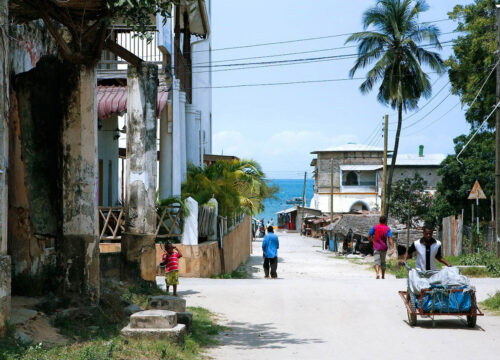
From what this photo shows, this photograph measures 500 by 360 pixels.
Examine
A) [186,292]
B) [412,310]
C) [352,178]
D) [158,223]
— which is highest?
[352,178]

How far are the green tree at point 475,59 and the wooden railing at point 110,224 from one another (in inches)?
652

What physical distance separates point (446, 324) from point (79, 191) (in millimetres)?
6349

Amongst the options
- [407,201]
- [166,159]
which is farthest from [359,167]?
[166,159]

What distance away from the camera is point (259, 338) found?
11.0 m

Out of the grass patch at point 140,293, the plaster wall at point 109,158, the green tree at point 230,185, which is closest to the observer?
the grass patch at point 140,293

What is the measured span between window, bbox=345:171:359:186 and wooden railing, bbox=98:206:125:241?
63202 mm

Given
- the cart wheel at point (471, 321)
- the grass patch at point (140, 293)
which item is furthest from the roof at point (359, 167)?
the cart wheel at point (471, 321)

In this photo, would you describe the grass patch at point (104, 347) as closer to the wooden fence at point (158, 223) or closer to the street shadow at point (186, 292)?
the street shadow at point (186, 292)

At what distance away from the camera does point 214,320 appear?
12.8 meters

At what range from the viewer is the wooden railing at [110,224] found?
19.4m

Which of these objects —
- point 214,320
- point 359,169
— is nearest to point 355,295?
point 214,320

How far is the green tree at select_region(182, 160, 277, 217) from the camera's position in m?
23.7

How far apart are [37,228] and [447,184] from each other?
3441cm

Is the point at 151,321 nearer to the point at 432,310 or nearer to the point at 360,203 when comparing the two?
the point at 432,310
